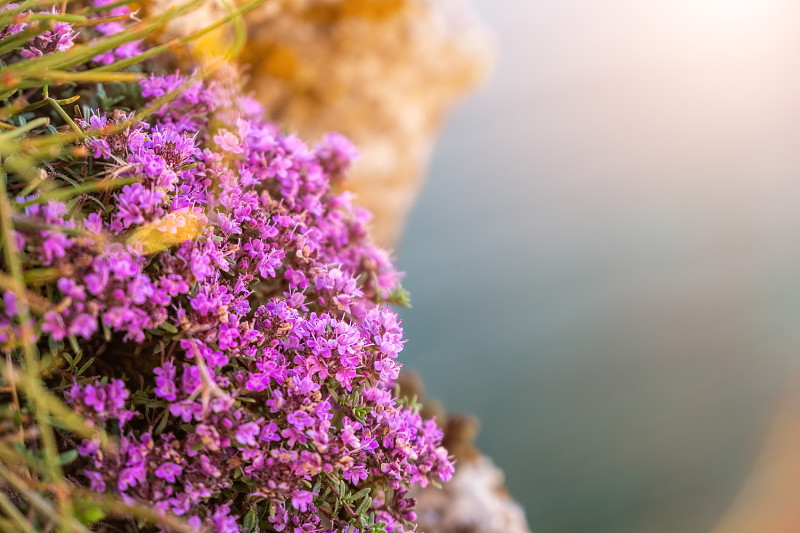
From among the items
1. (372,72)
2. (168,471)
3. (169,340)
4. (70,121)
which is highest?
(372,72)

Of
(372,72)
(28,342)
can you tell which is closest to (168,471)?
(28,342)

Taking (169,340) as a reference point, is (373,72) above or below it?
above

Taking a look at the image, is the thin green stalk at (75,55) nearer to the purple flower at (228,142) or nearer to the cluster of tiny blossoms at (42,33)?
the cluster of tiny blossoms at (42,33)

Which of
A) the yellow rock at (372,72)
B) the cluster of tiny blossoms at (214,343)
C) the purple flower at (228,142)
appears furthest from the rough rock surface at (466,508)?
the yellow rock at (372,72)

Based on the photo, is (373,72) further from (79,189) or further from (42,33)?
(79,189)

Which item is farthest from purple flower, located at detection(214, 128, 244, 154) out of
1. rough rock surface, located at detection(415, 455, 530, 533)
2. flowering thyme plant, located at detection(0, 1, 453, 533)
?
rough rock surface, located at detection(415, 455, 530, 533)

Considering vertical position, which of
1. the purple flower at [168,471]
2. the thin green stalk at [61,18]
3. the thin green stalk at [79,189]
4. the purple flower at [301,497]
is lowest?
the purple flower at [168,471]

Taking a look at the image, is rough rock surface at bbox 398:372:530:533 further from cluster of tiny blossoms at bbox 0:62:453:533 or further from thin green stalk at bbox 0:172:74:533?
thin green stalk at bbox 0:172:74:533
